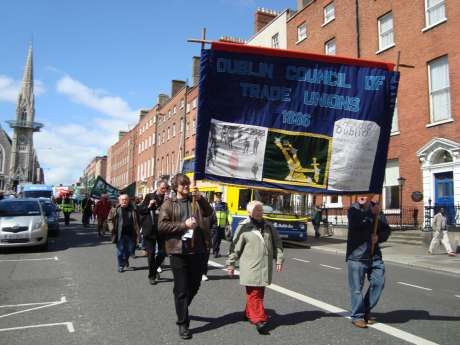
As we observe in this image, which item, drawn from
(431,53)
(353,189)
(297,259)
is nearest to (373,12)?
(431,53)

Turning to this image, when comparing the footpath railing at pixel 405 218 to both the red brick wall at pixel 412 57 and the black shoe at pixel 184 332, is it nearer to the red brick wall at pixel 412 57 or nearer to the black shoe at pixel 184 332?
the red brick wall at pixel 412 57

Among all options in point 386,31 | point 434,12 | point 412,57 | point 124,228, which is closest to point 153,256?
point 124,228

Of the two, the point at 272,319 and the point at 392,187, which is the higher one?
the point at 392,187

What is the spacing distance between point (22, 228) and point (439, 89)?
59.1 feet

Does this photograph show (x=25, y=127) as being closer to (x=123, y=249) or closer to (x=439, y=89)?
(x=439, y=89)

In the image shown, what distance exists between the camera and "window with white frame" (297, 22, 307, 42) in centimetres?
3023

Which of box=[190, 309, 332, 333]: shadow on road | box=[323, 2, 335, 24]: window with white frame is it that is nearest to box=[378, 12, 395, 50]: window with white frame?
box=[323, 2, 335, 24]: window with white frame

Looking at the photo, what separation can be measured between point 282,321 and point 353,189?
210 cm

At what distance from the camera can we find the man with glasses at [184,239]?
5.18 m

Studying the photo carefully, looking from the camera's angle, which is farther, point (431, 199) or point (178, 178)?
point (431, 199)

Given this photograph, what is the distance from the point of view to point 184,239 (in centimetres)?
527

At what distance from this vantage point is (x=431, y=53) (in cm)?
2070

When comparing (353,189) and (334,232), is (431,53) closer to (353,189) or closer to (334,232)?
(334,232)

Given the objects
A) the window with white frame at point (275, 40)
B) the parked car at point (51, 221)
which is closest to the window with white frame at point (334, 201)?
the window with white frame at point (275, 40)
